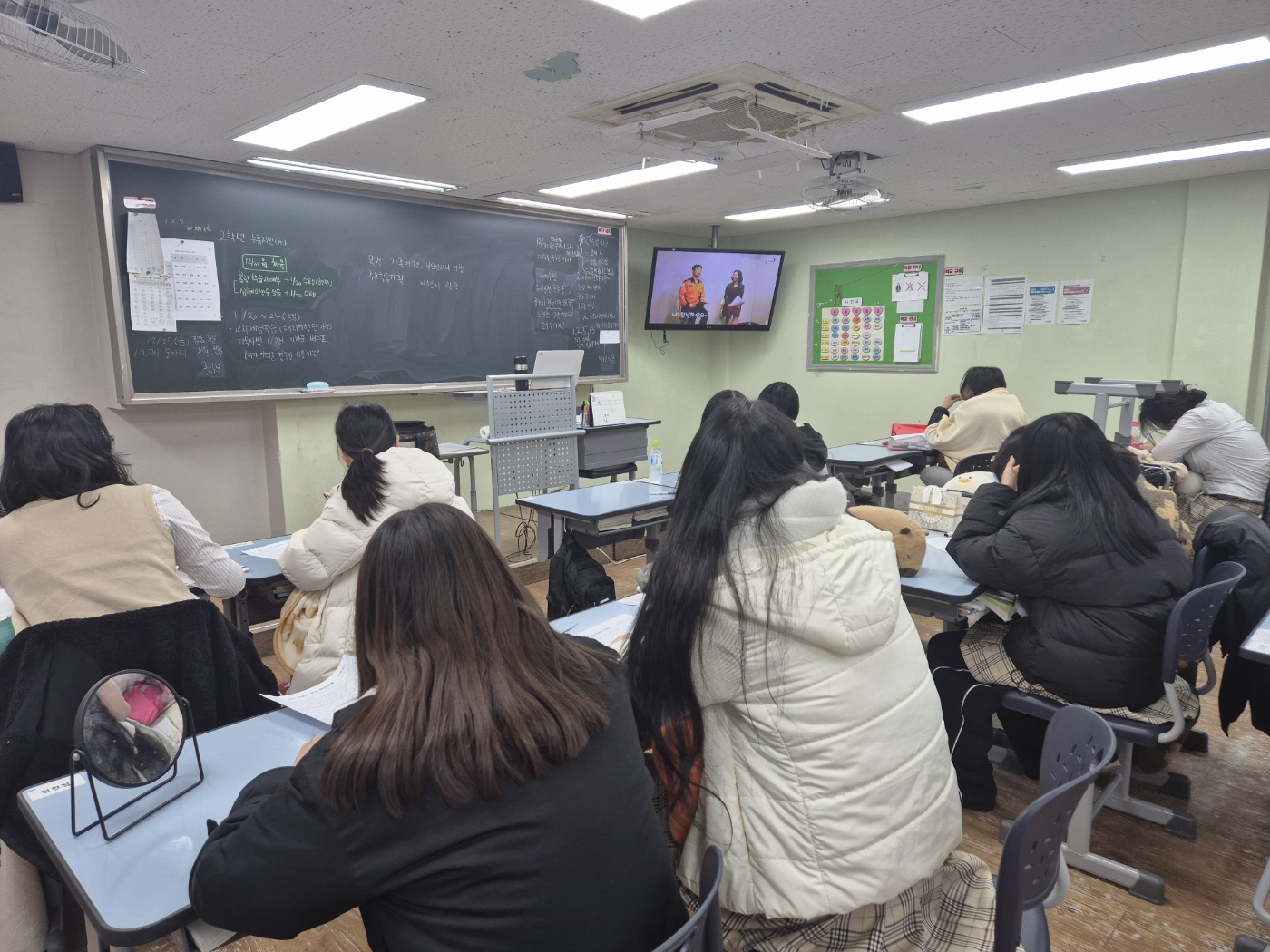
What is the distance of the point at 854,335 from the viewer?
6.57 m

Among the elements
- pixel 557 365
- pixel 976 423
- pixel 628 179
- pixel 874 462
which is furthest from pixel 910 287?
pixel 557 365

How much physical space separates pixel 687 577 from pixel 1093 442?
1352mm

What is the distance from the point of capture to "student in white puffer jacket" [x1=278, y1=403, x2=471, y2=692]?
2.11m

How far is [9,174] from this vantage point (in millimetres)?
3688

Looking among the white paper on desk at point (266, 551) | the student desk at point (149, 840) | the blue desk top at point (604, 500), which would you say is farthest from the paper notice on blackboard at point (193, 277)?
the student desk at point (149, 840)

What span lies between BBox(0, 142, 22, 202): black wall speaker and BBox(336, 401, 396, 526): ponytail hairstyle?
105 inches

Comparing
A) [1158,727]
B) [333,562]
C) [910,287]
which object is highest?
[910,287]

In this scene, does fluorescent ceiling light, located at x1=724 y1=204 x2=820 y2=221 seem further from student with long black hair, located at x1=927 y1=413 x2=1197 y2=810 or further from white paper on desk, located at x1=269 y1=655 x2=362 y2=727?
white paper on desk, located at x1=269 y1=655 x2=362 y2=727

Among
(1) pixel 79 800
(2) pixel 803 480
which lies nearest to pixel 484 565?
(2) pixel 803 480

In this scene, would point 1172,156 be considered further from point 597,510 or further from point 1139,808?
point 597,510

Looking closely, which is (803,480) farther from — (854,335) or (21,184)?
(854,335)

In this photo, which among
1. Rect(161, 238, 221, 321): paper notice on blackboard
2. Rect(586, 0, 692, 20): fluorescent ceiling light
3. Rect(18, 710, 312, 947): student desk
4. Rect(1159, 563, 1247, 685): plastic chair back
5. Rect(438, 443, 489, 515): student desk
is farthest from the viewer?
Rect(438, 443, 489, 515): student desk

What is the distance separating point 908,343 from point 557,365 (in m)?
2.95

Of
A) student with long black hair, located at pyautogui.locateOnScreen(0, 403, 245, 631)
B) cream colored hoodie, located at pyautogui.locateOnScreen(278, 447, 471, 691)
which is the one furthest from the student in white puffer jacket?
student with long black hair, located at pyautogui.locateOnScreen(0, 403, 245, 631)
